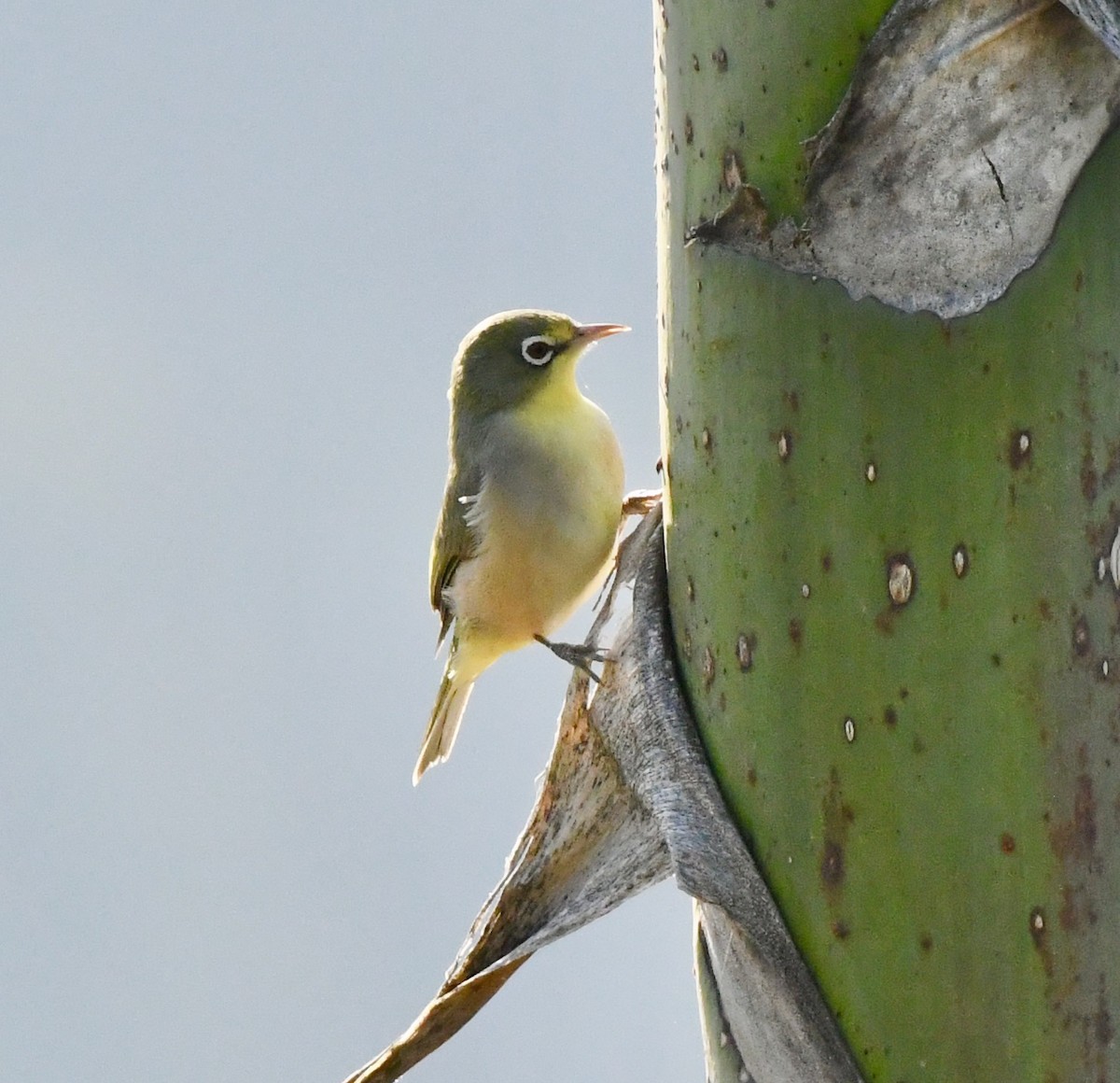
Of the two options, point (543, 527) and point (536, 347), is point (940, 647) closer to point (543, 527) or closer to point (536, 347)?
point (543, 527)

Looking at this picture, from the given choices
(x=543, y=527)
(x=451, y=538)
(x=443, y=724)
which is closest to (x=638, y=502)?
(x=543, y=527)

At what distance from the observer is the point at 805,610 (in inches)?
41.1

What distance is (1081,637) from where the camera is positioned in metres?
0.97

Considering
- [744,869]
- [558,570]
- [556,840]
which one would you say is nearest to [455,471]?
[558,570]

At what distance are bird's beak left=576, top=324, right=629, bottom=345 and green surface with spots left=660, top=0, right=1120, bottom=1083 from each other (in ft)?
4.04

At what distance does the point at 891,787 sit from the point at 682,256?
0.42 metres

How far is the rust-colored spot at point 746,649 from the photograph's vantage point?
1084 millimetres

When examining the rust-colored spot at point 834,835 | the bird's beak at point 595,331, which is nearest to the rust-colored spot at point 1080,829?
the rust-colored spot at point 834,835

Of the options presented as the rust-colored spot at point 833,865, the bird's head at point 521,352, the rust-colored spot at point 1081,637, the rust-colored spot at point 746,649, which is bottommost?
the rust-colored spot at point 833,865

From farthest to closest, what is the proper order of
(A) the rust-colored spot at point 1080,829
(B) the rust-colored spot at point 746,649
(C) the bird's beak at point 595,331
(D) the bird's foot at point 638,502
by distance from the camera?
(C) the bird's beak at point 595,331 < (D) the bird's foot at point 638,502 < (B) the rust-colored spot at point 746,649 < (A) the rust-colored spot at point 1080,829

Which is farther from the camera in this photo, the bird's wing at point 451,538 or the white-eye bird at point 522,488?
the bird's wing at point 451,538

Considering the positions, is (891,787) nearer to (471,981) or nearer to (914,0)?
A: (471,981)

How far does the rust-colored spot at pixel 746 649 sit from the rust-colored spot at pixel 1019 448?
22cm

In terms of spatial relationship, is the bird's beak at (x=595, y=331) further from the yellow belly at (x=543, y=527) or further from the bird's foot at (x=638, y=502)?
the bird's foot at (x=638, y=502)
